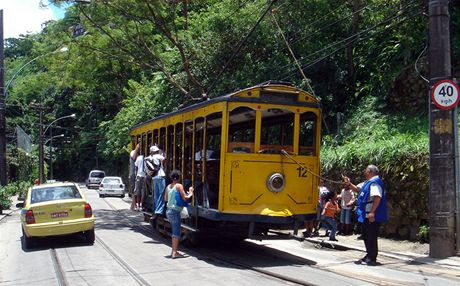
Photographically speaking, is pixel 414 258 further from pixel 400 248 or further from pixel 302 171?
pixel 302 171

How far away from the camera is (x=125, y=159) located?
166ft

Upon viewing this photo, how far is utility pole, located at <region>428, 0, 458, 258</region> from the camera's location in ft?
32.4

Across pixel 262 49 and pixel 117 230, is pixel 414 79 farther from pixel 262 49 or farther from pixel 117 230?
pixel 117 230

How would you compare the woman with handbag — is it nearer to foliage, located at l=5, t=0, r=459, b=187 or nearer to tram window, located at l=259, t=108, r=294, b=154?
tram window, located at l=259, t=108, r=294, b=154

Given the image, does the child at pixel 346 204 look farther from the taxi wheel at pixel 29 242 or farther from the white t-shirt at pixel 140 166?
the taxi wheel at pixel 29 242

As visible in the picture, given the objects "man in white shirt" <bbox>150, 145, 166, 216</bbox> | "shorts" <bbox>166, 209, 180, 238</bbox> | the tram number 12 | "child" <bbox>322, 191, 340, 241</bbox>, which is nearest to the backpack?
"man in white shirt" <bbox>150, 145, 166, 216</bbox>

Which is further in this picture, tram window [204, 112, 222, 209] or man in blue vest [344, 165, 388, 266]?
tram window [204, 112, 222, 209]

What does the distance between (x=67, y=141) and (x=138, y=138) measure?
52.3 meters

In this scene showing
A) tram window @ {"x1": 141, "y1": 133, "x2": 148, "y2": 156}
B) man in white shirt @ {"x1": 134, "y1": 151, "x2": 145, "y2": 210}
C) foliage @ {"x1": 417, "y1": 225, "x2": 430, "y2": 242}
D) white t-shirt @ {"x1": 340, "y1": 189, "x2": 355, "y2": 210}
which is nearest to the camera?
foliage @ {"x1": 417, "y1": 225, "x2": 430, "y2": 242}

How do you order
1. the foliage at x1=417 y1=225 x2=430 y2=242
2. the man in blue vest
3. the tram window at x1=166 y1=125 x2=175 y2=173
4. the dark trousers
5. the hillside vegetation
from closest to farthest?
the man in blue vest → the dark trousers → the foliage at x1=417 y1=225 x2=430 y2=242 → the tram window at x1=166 y1=125 x2=175 y2=173 → the hillside vegetation

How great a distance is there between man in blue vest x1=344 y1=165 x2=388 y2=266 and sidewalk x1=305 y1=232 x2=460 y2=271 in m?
1.01

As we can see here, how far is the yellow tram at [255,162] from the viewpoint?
10.1m

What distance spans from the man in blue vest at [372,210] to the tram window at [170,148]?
5.51 meters

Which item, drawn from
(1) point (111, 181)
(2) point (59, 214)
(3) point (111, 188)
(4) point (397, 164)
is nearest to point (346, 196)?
(4) point (397, 164)
